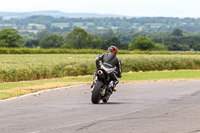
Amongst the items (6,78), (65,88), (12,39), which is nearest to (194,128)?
(65,88)

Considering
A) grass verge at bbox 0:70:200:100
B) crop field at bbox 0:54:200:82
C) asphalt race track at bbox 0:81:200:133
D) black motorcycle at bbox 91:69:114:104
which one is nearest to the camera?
asphalt race track at bbox 0:81:200:133

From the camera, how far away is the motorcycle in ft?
49.5

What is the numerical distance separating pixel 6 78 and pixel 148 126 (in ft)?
67.1

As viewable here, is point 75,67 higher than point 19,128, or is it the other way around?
point 19,128

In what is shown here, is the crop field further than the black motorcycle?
Yes

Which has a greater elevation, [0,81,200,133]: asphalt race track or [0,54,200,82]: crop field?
[0,81,200,133]: asphalt race track

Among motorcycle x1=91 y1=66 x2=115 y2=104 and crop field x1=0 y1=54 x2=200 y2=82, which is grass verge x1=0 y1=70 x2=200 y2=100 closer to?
crop field x1=0 y1=54 x2=200 y2=82

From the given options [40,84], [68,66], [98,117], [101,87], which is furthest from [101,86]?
[68,66]

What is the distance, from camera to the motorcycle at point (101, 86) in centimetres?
1509

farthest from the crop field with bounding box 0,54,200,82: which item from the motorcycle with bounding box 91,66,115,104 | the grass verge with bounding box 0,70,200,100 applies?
the motorcycle with bounding box 91,66,115,104

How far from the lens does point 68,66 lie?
36844 mm

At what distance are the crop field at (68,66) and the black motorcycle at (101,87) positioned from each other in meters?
14.7

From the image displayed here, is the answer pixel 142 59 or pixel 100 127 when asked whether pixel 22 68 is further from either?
pixel 100 127

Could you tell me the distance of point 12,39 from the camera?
154 m
